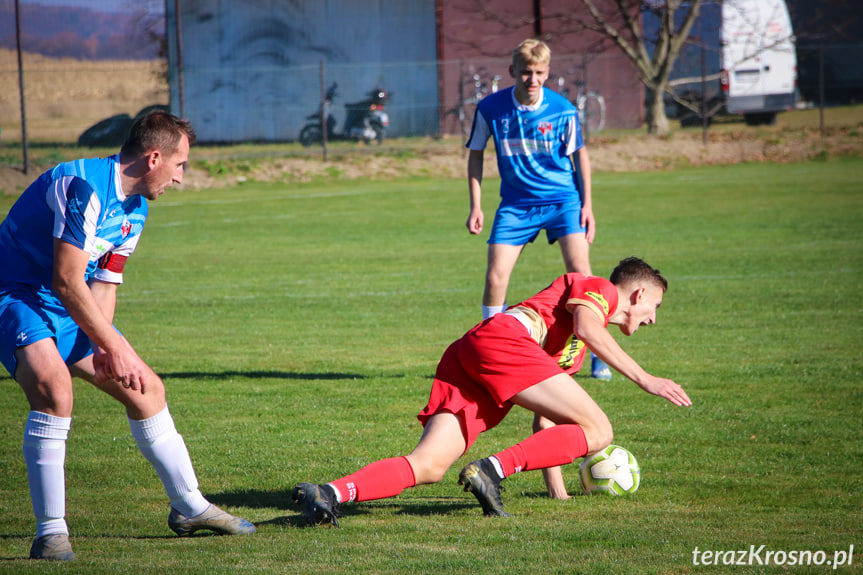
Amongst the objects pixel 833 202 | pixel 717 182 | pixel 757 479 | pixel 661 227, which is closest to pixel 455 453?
pixel 757 479

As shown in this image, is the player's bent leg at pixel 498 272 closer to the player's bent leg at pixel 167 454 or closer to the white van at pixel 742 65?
the player's bent leg at pixel 167 454

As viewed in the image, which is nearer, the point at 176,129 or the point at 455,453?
the point at 176,129

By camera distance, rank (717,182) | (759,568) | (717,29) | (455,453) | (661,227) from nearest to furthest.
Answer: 1. (759,568)
2. (455,453)
3. (661,227)
4. (717,182)
5. (717,29)

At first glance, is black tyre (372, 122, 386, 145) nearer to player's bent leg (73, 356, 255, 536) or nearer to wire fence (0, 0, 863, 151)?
wire fence (0, 0, 863, 151)

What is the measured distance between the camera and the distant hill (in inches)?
976

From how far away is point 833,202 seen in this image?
18.4m

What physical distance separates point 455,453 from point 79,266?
182 cm

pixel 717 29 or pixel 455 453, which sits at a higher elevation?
pixel 717 29

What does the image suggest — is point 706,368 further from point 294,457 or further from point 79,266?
point 79,266

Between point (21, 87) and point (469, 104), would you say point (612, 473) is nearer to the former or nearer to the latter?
point (21, 87)

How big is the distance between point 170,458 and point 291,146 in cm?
2372

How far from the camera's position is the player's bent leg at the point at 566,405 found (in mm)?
4348

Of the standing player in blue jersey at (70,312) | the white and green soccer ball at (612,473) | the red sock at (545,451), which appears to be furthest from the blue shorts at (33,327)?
the white and green soccer ball at (612,473)

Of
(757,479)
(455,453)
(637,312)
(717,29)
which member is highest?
(717,29)
